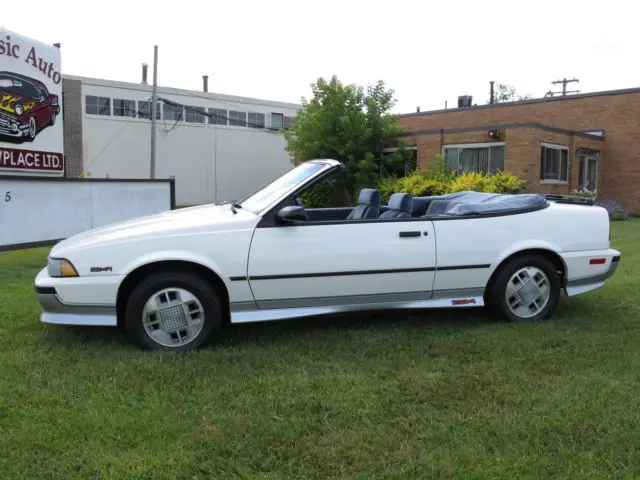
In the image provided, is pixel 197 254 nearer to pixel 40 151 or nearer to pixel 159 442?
pixel 159 442

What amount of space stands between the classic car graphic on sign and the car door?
26.9ft

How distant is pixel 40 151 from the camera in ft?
37.0

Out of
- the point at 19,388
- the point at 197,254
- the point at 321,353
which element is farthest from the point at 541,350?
the point at 19,388

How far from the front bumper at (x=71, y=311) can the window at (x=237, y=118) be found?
107ft

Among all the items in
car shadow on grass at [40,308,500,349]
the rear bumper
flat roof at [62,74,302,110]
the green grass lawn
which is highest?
flat roof at [62,74,302,110]

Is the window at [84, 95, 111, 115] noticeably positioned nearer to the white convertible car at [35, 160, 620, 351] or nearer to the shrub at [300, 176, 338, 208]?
the shrub at [300, 176, 338, 208]

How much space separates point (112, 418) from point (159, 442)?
16.2 inches

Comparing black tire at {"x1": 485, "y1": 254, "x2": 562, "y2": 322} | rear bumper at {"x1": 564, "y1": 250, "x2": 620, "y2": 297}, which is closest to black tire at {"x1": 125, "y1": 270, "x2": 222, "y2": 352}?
black tire at {"x1": 485, "y1": 254, "x2": 562, "y2": 322}

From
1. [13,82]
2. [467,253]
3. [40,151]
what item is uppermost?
[13,82]

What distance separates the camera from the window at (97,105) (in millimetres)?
30034

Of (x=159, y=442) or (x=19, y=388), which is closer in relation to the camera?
(x=159, y=442)

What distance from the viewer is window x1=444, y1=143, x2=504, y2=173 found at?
19828 millimetres

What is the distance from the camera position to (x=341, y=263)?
15.0ft

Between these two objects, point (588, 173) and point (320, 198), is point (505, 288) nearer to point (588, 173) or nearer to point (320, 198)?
point (320, 198)
